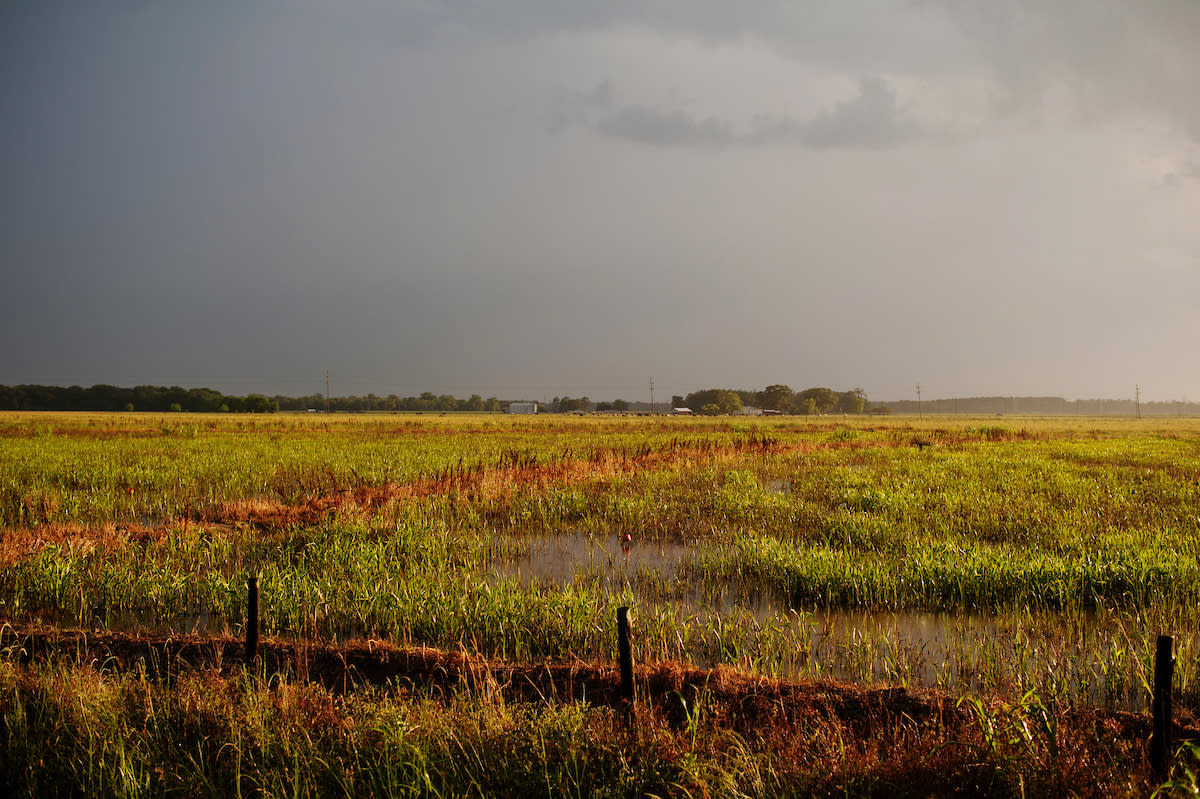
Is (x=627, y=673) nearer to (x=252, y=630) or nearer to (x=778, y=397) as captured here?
(x=252, y=630)

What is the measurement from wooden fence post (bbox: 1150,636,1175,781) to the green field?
17 centimetres

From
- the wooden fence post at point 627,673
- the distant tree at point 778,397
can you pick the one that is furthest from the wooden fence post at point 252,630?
the distant tree at point 778,397

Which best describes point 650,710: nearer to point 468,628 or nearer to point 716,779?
point 716,779

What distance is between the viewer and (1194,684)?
4691 mm

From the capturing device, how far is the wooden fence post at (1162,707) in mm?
3090

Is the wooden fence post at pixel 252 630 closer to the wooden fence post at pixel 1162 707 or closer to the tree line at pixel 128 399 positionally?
the wooden fence post at pixel 1162 707

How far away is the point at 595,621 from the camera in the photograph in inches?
233

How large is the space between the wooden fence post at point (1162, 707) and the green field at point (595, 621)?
0.17 metres

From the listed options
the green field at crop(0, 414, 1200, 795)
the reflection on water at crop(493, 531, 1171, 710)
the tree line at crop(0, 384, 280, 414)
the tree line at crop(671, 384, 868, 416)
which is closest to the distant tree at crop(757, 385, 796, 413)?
the tree line at crop(671, 384, 868, 416)

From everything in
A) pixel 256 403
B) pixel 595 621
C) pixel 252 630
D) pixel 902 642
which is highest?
pixel 256 403

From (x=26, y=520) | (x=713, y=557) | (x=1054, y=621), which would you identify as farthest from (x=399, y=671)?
(x=26, y=520)

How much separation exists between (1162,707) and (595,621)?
13.4 feet

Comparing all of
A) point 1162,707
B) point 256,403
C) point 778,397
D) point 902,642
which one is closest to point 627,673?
point 1162,707

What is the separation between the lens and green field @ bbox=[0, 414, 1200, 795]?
11.5 feet
